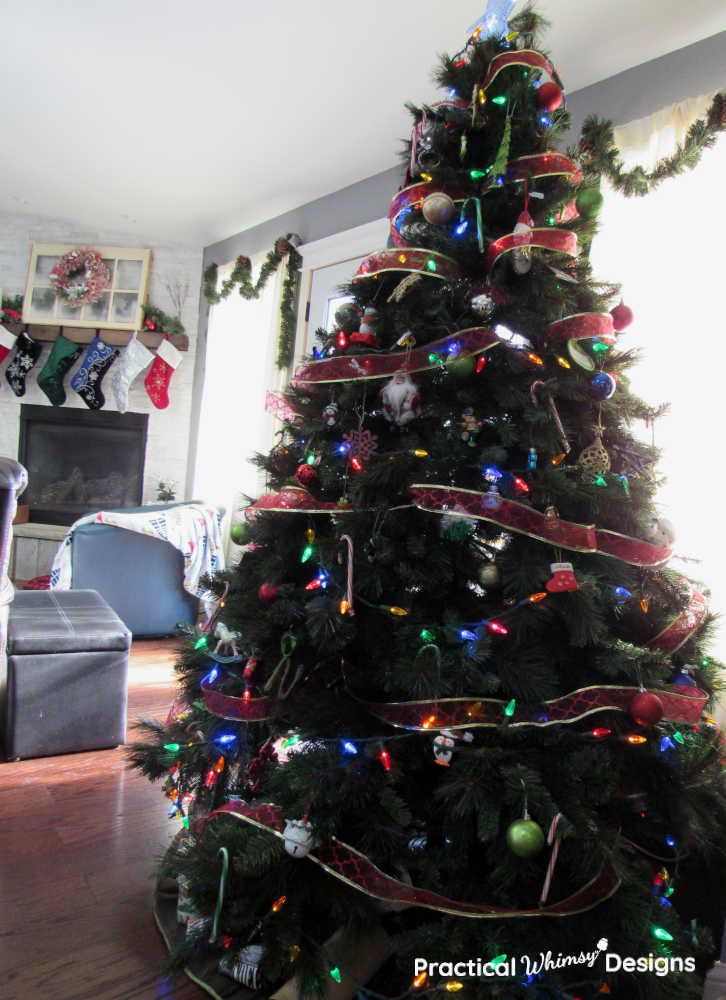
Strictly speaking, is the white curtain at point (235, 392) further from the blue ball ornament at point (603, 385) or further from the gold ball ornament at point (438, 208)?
the blue ball ornament at point (603, 385)

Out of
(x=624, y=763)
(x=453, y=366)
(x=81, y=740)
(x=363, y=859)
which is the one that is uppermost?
(x=453, y=366)

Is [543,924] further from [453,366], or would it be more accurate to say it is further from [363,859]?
[453,366]

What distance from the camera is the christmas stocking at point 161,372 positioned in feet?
17.1

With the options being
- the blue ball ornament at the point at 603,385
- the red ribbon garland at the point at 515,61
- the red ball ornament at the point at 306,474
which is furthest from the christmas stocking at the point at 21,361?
the blue ball ornament at the point at 603,385

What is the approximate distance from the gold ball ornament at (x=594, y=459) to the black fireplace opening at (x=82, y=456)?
186 inches

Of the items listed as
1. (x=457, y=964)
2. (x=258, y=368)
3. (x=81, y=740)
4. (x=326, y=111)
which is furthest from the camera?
(x=258, y=368)

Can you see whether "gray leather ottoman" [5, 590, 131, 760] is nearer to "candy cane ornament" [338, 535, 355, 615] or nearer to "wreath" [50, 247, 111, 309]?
"candy cane ornament" [338, 535, 355, 615]

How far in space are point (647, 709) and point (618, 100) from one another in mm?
2578

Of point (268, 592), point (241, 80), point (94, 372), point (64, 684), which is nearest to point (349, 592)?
point (268, 592)

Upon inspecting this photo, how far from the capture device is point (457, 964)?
3.24ft

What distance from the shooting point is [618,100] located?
2.67m

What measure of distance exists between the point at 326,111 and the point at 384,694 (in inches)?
118

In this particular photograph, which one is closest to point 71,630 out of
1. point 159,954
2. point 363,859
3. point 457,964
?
point 159,954

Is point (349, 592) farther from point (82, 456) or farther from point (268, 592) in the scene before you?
point (82, 456)
